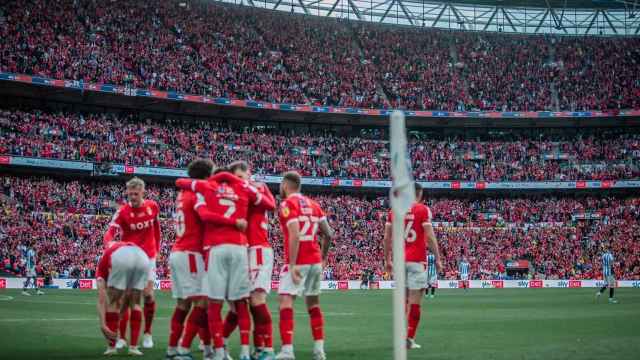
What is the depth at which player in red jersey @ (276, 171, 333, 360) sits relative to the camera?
10.9 meters

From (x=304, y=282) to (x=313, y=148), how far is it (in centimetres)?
5536

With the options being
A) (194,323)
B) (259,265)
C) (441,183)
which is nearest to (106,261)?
(194,323)

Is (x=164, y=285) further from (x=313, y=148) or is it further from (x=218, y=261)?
(x=218, y=261)

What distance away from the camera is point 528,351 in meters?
12.6

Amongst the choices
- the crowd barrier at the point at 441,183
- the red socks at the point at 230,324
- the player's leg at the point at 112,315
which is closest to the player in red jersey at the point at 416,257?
the red socks at the point at 230,324

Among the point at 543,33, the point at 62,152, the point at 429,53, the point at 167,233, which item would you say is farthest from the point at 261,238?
the point at 543,33

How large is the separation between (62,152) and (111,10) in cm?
1598

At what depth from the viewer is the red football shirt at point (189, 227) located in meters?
10.6

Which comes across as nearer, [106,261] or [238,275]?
[238,275]

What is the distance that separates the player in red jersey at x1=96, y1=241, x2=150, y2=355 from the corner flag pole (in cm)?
673

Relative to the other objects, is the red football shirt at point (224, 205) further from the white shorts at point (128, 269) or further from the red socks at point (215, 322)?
the white shorts at point (128, 269)

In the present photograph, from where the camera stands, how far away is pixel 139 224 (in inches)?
488

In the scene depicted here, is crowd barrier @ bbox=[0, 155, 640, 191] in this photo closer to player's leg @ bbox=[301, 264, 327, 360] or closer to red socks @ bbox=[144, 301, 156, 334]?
red socks @ bbox=[144, 301, 156, 334]

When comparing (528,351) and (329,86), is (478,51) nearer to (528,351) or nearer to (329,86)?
(329,86)
